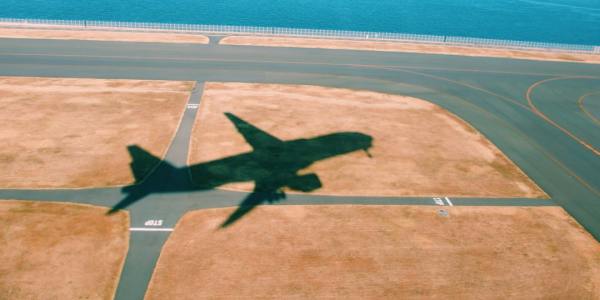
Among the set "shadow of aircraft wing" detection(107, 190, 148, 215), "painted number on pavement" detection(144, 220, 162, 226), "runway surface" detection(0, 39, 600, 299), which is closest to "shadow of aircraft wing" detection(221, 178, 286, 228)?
"runway surface" detection(0, 39, 600, 299)

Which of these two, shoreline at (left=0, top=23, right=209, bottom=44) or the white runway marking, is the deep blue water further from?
the white runway marking

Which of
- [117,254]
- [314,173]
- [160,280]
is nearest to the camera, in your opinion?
[160,280]

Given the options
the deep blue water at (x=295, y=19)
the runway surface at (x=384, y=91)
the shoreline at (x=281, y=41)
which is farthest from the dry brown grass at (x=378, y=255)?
the deep blue water at (x=295, y=19)

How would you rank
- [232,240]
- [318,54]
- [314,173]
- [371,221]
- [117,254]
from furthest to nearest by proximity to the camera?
[318,54] < [314,173] < [371,221] < [232,240] < [117,254]

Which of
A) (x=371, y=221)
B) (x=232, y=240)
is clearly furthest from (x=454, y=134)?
(x=232, y=240)

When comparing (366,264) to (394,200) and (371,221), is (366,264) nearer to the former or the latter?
(371,221)

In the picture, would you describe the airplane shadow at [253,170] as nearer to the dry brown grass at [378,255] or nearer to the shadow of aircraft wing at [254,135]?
the shadow of aircraft wing at [254,135]
